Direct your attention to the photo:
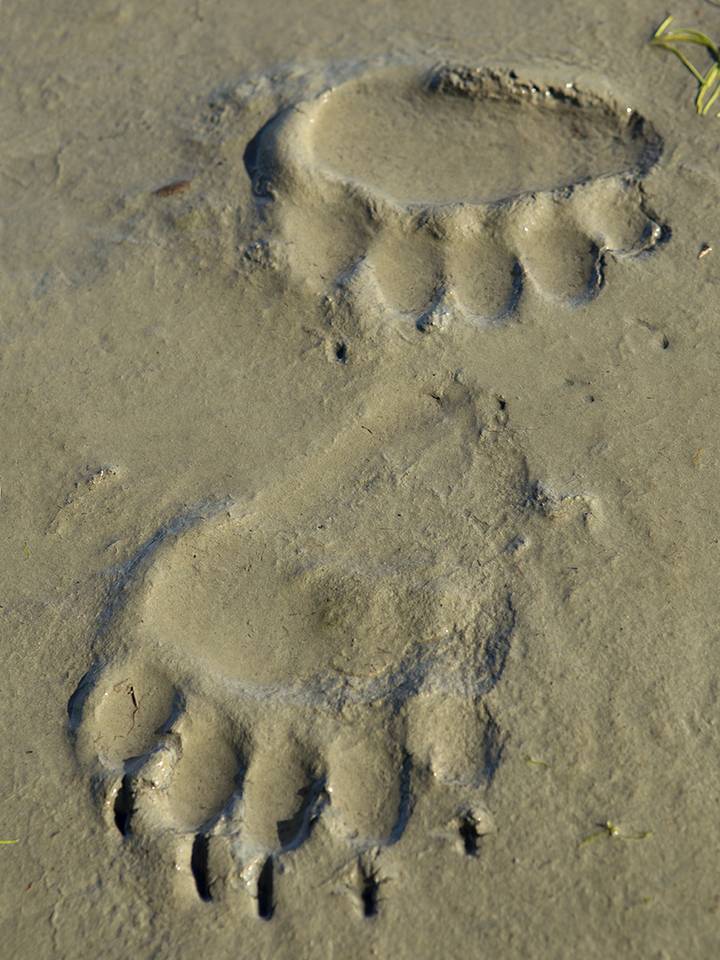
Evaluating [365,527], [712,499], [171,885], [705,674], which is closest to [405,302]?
[365,527]

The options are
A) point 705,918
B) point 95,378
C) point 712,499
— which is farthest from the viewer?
point 95,378

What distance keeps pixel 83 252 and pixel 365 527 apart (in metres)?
1.12

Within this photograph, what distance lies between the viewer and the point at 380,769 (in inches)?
78.1

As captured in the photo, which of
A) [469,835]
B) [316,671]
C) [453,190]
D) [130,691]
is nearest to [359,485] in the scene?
[316,671]

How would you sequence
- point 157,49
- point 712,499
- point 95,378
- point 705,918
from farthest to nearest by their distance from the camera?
1. point 157,49
2. point 95,378
3. point 712,499
4. point 705,918

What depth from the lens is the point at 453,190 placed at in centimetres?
282

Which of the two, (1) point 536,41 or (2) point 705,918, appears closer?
(2) point 705,918

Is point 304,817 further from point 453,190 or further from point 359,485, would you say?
point 453,190

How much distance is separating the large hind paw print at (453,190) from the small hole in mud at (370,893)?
4.03ft

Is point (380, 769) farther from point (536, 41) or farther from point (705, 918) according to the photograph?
point (536, 41)

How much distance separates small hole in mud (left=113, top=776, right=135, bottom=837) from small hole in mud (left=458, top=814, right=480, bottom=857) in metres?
0.59

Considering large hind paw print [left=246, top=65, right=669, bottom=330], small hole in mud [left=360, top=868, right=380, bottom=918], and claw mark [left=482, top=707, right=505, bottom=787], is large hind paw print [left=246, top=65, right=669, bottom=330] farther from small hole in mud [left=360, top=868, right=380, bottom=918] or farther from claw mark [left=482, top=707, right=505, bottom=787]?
small hole in mud [left=360, top=868, right=380, bottom=918]

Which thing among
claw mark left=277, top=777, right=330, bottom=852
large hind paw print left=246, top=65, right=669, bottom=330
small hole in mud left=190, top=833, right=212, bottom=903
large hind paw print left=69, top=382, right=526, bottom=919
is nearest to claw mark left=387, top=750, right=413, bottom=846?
large hind paw print left=69, top=382, right=526, bottom=919

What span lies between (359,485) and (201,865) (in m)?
0.84
